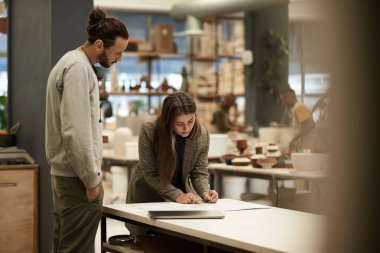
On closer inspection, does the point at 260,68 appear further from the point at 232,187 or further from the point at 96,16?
the point at 96,16

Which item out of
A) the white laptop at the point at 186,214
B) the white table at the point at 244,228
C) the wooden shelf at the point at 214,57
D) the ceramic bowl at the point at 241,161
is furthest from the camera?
the wooden shelf at the point at 214,57

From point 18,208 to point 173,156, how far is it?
1.15 metres

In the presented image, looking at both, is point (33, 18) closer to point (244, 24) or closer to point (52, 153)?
point (52, 153)

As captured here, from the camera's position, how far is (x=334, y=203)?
848 millimetres

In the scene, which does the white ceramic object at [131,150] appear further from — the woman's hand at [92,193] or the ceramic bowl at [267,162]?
the woman's hand at [92,193]

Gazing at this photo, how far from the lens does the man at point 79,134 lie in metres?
2.75

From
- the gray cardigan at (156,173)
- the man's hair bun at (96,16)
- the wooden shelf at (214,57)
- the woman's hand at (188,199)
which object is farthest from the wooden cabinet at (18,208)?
the wooden shelf at (214,57)

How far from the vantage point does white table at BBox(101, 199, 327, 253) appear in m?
2.09

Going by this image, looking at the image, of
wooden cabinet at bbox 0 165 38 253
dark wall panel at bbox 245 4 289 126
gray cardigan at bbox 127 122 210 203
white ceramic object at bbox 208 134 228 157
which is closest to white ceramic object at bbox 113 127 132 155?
white ceramic object at bbox 208 134 228 157

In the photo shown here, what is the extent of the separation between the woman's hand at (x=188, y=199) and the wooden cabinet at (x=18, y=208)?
1175 millimetres

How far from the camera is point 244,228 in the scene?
2428 millimetres

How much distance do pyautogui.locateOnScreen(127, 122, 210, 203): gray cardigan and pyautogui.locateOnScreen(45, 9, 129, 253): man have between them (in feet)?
1.85

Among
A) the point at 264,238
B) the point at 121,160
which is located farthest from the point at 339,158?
the point at 121,160

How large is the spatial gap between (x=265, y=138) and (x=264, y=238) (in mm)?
4891
